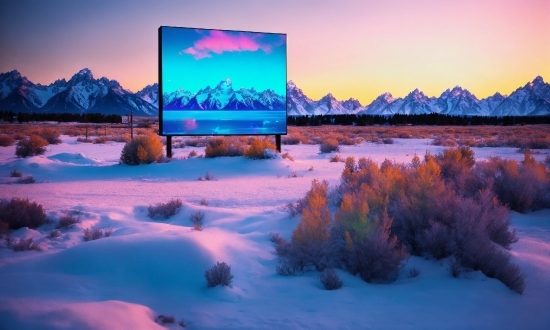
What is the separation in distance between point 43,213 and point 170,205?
7.52ft

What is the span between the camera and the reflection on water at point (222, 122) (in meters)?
18.6

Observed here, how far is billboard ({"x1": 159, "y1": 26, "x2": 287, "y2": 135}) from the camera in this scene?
18.5m

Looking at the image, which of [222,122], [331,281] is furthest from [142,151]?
[331,281]

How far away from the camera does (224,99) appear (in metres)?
19.3

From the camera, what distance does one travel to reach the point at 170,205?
365 inches

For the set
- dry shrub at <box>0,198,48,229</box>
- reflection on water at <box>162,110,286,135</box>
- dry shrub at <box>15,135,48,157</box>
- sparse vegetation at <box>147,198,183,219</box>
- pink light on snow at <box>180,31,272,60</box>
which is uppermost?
pink light on snow at <box>180,31,272,60</box>

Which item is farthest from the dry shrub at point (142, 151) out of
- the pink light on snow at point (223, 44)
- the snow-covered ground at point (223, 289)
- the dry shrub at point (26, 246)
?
the dry shrub at point (26, 246)

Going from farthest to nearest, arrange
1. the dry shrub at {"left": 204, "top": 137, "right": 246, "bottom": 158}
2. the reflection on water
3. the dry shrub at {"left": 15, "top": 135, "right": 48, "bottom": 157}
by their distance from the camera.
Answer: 1. the dry shrub at {"left": 15, "top": 135, "right": 48, "bottom": 157}
2. the dry shrub at {"left": 204, "top": 137, "right": 246, "bottom": 158}
3. the reflection on water

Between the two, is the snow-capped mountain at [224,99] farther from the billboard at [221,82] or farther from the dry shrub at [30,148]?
the dry shrub at [30,148]

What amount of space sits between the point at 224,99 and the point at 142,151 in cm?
405

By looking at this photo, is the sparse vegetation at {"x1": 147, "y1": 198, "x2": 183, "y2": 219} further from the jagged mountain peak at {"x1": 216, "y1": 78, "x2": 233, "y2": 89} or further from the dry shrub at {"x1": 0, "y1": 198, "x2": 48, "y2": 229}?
the jagged mountain peak at {"x1": 216, "y1": 78, "x2": 233, "y2": 89}

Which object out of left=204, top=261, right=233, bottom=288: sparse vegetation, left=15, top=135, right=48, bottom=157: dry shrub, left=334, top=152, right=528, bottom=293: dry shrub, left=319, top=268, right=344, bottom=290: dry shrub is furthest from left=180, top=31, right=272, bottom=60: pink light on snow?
left=319, top=268, right=344, bottom=290: dry shrub

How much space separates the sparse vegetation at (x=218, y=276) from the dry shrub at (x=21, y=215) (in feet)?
13.3

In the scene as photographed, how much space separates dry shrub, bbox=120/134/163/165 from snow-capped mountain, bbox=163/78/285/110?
152 centimetres
